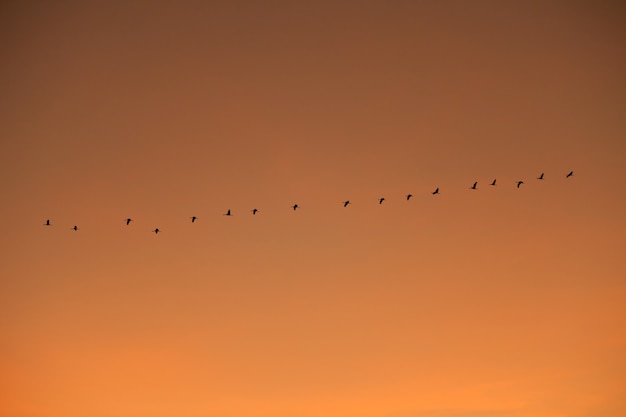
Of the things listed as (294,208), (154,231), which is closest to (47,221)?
(154,231)

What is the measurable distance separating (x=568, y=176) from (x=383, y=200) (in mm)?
22887

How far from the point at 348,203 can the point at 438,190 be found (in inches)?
456

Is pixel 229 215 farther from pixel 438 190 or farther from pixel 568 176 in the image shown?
pixel 568 176

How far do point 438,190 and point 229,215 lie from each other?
2630 centimetres

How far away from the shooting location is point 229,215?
159 metres

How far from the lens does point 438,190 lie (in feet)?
514

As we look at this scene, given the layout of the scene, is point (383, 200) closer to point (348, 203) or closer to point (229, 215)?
point (348, 203)

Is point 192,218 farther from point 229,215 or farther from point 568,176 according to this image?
point 568,176

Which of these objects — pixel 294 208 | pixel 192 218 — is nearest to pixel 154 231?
pixel 192 218

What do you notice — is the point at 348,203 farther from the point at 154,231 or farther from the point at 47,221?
the point at 47,221

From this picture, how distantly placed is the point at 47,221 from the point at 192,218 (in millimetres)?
18009

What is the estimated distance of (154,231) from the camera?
531 feet

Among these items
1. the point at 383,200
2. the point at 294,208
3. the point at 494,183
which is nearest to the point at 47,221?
the point at 294,208

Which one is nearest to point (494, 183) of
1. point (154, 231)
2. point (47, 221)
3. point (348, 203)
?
point (348, 203)
